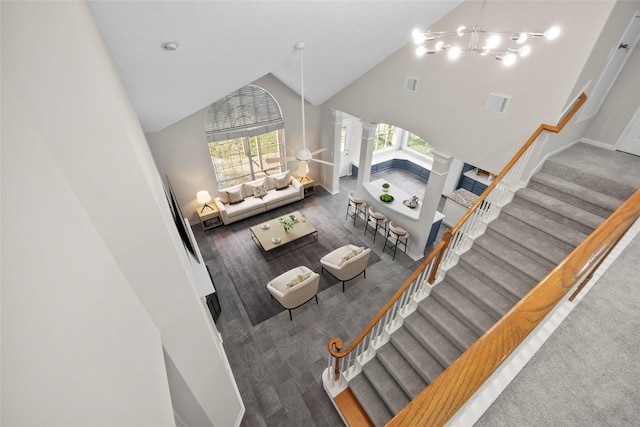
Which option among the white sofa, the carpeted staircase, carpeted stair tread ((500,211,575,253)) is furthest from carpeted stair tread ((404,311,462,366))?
the white sofa

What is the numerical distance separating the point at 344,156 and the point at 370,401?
776 cm

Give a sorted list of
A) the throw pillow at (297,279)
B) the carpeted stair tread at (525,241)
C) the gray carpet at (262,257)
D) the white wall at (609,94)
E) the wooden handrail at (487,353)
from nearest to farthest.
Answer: the wooden handrail at (487,353), the white wall at (609,94), the carpeted stair tread at (525,241), the throw pillow at (297,279), the gray carpet at (262,257)

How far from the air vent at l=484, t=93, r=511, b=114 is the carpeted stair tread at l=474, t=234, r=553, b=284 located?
6.32 ft

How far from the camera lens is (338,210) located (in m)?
8.30

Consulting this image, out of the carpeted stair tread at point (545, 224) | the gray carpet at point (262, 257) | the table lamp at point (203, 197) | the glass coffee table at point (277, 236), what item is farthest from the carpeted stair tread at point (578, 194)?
the table lamp at point (203, 197)

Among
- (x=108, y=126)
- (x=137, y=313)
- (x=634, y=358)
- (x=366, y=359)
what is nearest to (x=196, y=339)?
(x=137, y=313)

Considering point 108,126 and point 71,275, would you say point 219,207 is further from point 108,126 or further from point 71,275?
point 71,275

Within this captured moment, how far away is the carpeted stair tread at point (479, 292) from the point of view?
3.30 m

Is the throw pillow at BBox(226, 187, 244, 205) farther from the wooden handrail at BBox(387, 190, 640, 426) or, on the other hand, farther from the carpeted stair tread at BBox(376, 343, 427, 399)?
the wooden handrail at BBox(387, 190, 640, 426)

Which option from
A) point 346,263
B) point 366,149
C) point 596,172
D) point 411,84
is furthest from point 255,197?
point 596,172

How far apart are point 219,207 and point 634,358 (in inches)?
298

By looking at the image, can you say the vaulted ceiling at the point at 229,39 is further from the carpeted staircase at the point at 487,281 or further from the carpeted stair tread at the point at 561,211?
the carpeted staircase at the point at 487,281

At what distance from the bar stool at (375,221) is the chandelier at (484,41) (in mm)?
3603

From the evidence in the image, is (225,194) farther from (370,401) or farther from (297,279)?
(370,401)
